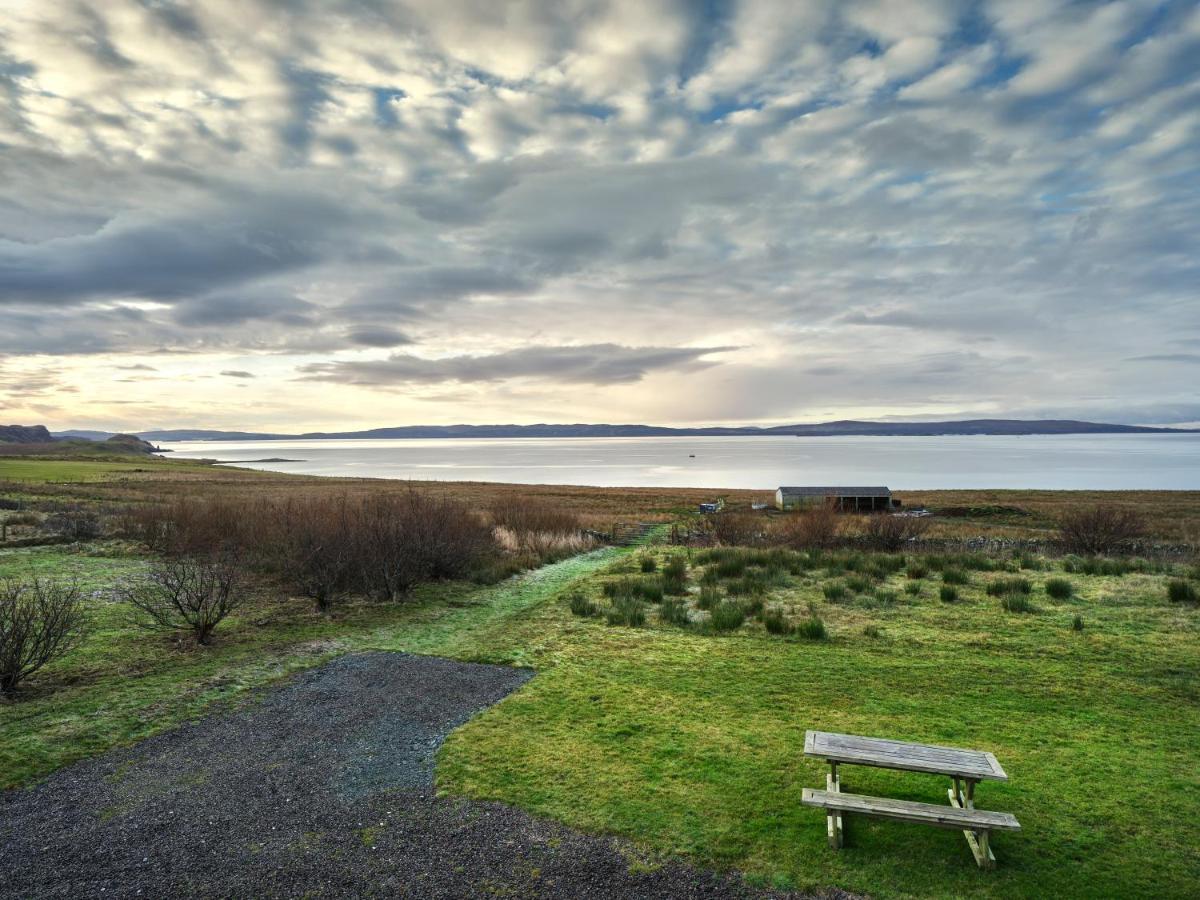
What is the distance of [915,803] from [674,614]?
8280 mm

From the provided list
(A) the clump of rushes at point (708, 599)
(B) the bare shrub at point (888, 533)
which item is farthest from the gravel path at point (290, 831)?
(B) the bare shrub at point (888, 533)

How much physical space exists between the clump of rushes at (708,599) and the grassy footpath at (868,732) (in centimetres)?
177

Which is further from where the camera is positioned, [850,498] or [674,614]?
[850,498]

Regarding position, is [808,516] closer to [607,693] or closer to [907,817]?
[607,693]

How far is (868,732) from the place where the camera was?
24.5 ft

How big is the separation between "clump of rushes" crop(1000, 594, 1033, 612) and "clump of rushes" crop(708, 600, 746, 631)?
5.65 meters

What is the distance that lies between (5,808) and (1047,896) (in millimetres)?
8529

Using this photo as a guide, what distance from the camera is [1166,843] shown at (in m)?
5.29

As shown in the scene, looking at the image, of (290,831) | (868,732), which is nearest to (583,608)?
(868,732)

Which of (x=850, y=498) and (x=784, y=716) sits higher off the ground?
(x=850, y=498)

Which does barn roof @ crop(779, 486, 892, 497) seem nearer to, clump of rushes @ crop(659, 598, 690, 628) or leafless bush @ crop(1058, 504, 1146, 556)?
leafless bush @ crop(1058, 504, 1146, 556)

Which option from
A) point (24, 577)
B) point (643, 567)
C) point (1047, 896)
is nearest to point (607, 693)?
point (1047, 896)

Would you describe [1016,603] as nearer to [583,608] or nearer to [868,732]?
[868,732]

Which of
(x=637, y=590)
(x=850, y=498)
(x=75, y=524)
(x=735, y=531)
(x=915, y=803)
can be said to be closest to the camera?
(x=915, y=803)
